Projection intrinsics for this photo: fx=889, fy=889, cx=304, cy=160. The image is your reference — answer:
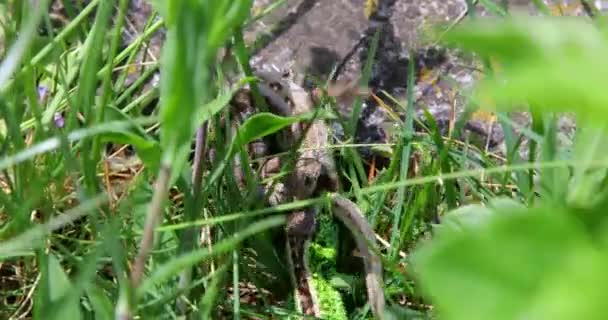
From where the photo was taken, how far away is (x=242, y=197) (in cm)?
115

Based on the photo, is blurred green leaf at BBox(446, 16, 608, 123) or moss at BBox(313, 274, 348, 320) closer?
blurred green leaf at BBox(446, 16, 608, 123)

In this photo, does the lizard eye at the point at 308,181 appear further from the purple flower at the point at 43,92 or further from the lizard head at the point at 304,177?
the purple flower at the point at 43,92

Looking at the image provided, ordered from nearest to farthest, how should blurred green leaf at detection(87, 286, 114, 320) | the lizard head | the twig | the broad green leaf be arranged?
1. the broad green leaf
2. the twig
3. blurred green leaf at detection(87, 286, 114, 320)
4. the lizard head

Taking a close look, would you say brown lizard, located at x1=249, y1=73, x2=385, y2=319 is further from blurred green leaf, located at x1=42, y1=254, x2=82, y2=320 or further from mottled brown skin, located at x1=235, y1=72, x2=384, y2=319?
blurred green leaf, located at x1=42, y1=254, x2=82, y2=320

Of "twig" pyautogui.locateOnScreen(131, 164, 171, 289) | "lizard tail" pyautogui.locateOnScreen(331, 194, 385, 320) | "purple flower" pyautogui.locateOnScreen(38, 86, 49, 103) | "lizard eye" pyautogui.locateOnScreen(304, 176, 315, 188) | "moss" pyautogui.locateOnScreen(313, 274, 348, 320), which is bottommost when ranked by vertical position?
"moss" pyautogui.locateOnScreen(313, 274, 348, 320)

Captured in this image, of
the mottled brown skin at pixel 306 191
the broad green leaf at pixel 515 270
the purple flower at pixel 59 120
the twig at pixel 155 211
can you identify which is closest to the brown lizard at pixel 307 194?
the mottled brown skin at pixel 306 191

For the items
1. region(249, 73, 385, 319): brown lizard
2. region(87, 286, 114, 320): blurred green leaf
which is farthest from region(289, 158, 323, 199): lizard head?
region(87, 286, 114, 320): blurred green leaf

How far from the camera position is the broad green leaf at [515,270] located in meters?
0.30

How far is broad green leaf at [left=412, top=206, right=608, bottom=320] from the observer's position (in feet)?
0.97

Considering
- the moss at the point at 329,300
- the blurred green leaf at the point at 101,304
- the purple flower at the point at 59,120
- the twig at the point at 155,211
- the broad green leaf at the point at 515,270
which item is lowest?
the moss at the point at 329,300

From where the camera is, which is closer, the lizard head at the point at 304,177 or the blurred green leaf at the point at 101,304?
the blurred green leaf at the point at 101,304

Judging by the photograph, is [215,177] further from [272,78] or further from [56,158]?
[272,78]

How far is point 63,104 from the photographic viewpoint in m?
1.33

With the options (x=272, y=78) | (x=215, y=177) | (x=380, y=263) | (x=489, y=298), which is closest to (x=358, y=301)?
(x=380, y=263)
